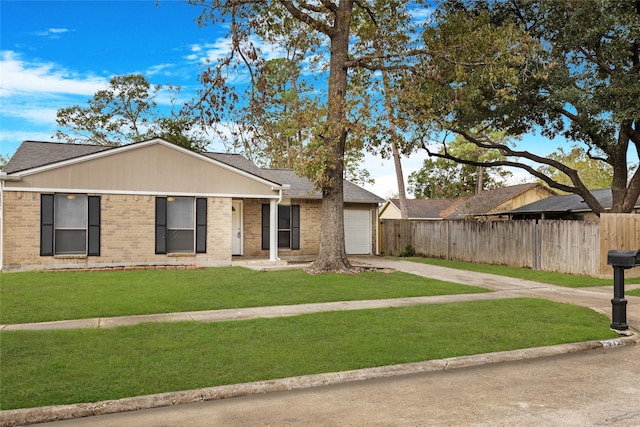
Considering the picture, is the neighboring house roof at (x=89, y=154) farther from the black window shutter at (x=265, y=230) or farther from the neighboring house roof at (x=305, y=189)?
the black window shutter at (x=265, y=230)

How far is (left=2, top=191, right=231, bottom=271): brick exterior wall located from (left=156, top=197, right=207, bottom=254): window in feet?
0.63

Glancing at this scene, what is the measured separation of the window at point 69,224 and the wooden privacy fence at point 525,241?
13949 mm

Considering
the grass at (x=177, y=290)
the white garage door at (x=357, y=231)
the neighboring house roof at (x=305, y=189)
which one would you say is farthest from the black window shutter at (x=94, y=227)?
the white garage door at (x=357, y=231)

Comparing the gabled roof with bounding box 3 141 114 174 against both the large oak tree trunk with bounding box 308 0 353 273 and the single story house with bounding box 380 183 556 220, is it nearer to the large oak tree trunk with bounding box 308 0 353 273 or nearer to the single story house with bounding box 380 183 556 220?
the large oak tree trunk with bounding box 308 0 353 273

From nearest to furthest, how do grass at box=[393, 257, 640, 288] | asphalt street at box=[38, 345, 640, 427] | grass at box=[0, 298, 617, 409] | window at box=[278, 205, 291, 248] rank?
asphalt street at box=[38, 345, 640, 427], grass at box=[0, 298, 617, 409], grass at box=[393, 257, 640, 288], window at box=[278, 205, 291, 248]

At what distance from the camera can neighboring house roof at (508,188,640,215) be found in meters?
28.0

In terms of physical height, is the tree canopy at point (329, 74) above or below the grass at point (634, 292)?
above

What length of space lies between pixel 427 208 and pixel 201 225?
33.0m

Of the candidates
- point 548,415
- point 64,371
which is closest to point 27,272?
point 64,371

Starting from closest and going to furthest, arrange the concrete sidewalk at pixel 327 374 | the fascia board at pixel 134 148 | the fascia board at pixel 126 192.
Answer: the concrete sidewalk at pixel 327 374 → the fascia board at pixel 126 192 → the fascia board at pixel 134 148

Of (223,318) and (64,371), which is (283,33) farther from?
(64,371)

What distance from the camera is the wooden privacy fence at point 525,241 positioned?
16.8 m

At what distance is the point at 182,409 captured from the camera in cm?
525

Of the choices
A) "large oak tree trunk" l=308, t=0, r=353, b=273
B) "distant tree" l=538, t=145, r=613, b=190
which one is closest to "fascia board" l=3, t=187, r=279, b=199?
"large oak tree trunk" l=308, t=0, r=353, b=273
